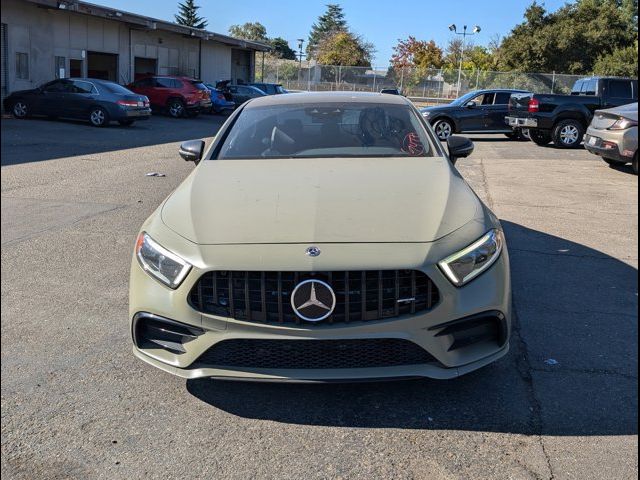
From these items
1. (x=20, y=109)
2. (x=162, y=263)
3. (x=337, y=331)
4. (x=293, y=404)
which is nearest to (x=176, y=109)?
(x=20, y=109)

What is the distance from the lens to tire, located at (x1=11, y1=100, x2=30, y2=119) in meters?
20.3

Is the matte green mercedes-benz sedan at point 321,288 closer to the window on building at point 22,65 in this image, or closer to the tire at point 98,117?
the tire at point 98,117

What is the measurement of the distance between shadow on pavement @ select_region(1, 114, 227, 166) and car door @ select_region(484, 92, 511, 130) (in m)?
8.77

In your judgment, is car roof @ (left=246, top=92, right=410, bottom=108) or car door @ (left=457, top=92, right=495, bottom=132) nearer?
car roof @ (left=246, top=92, right=410, bottom=108)

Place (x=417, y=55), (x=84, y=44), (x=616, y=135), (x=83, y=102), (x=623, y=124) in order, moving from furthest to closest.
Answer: (x=417, y=55), (x=84, y=44), (x=83, y=102), (x=616, y=135), (x=623, y=124)

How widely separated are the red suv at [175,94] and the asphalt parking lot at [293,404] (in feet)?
67.8

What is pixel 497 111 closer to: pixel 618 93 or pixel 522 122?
pixel 522 122

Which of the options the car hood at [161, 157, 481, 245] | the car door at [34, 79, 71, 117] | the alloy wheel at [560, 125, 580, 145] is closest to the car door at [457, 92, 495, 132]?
the alloy wheel at [560, 125, 580, 145]

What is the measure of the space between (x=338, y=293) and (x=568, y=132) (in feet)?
55.3

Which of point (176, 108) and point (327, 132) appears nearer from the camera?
point (327, 132)

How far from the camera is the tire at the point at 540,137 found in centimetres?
1869

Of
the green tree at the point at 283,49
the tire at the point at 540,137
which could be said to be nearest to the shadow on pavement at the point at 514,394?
the tire at the point at 540,137

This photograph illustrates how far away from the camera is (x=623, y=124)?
39.8 feet

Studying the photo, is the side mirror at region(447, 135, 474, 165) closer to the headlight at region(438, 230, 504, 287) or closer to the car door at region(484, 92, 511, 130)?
the headlight at region(438, 230, 504, 287)
